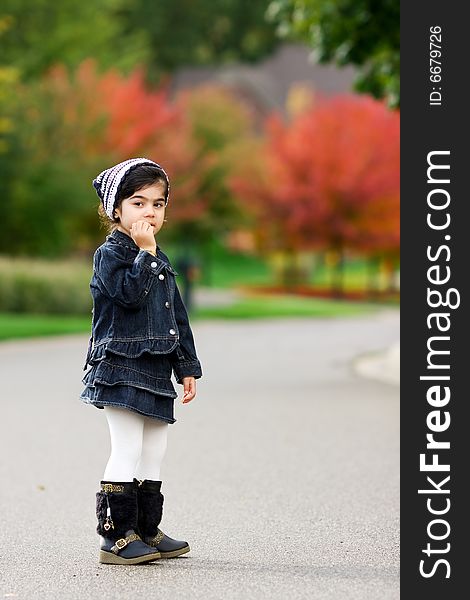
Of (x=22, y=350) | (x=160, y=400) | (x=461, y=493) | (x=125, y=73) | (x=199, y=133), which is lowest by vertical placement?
(x=461, y=493)

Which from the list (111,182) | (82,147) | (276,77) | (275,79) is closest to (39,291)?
(82,147)

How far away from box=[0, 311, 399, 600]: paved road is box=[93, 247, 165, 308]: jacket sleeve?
1.14 meters

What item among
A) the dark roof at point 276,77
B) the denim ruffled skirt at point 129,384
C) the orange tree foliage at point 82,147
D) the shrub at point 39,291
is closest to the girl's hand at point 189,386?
the denim ruffled skirt at point 129,384

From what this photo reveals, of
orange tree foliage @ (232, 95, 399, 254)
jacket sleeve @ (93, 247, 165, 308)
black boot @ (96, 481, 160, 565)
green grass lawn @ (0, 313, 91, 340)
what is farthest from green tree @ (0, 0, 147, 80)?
black boot @ (96, 481, 160, 565)

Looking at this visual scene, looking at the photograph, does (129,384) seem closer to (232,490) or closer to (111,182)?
(111,182)

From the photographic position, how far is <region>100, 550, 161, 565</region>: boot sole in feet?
19.9

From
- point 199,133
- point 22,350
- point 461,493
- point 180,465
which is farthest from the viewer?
point 199,133

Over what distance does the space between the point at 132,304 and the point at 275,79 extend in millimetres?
54904

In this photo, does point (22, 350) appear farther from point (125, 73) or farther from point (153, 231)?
point (125, 73)

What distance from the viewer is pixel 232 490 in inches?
329

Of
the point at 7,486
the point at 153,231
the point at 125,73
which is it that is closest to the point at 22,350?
the point at 7,486

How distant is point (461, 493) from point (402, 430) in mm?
Answer: 336

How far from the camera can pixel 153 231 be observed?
245 inches

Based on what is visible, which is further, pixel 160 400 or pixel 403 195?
pixel 160 400
